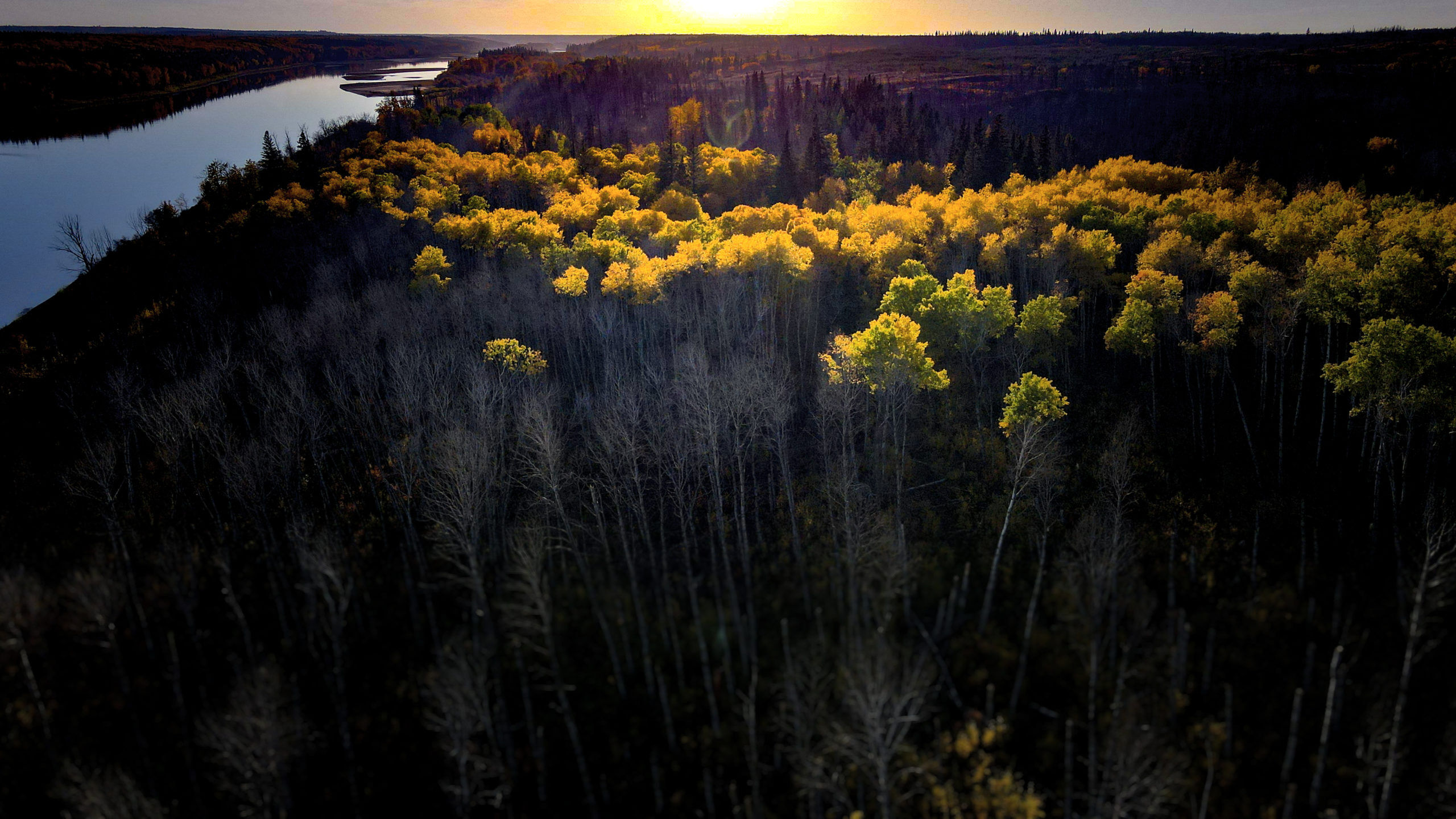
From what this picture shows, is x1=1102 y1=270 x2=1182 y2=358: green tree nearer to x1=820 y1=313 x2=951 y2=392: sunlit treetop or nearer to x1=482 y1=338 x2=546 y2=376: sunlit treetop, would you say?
x1=820 y1=313 x2=951 y2=392: sunlit treetop

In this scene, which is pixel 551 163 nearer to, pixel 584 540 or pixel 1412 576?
pixel 584 540

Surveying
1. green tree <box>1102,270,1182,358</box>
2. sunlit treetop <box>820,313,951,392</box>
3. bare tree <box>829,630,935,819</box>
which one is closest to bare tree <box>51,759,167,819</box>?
bare tree <box>829,630,935,819</box>

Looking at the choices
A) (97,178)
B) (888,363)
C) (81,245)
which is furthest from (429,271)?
(97,178)

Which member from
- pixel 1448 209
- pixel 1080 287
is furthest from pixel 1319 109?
pixel 1080 287

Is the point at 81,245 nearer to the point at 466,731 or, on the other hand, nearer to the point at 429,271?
the point at 429,271

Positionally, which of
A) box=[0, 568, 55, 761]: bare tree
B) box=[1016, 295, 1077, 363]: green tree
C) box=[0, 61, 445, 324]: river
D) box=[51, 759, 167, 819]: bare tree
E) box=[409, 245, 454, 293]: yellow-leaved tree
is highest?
box=[0, 61, 445, 324]: river

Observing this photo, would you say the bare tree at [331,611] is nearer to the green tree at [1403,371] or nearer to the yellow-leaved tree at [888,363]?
the yellow-leaved tree at [888,363]

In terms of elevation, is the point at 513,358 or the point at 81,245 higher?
the point at 81,245
